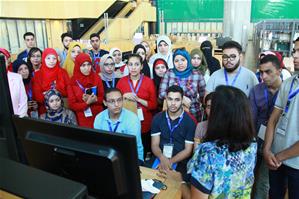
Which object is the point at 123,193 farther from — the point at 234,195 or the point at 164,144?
the point at 164,144

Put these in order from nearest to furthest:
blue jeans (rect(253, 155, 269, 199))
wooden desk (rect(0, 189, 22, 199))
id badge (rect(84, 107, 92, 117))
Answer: wooden desk (rect(0, 189, 22, 199)) → blue jeans (rect(253, 155, 269, 199)) → id badge (rect(84, 107, 92, 117))

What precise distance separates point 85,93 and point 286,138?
2049mm

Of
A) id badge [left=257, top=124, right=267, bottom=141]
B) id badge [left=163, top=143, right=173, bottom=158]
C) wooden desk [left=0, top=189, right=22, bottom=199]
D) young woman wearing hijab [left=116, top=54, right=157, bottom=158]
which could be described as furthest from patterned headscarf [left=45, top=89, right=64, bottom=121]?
wooden desk [left=0, top=189, right=22, bottom=199]

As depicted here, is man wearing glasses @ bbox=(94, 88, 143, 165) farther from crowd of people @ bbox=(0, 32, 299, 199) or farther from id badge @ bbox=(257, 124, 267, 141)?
id badge @ bbox=(257, 124, 267, 141)

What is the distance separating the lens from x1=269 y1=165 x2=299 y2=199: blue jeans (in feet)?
5.69

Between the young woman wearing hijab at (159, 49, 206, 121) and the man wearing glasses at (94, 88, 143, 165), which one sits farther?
the young woman wearing hijab at (159, 49, 206, 121)

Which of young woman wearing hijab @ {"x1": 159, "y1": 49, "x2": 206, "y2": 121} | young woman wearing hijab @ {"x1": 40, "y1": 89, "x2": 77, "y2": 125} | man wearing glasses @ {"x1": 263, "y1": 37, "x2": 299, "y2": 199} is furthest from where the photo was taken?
young woman wearing hijab @ {"x1": 159, "y1": 49, "x2": 206, "y2": 121}

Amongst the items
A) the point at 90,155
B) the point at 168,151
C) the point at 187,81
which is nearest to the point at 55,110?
the point at 168,151

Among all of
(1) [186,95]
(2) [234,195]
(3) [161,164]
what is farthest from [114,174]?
(1) [186,95]

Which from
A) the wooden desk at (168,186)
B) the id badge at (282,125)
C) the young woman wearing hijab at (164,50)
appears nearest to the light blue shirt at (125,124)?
the wooden desk at (168,186)

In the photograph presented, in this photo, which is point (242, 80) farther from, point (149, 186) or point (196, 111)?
point (149, 186)

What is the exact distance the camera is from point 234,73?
2.54 metres

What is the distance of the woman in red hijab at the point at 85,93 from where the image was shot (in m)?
2.94

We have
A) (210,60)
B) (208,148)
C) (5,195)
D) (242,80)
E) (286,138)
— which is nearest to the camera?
(5,195)
